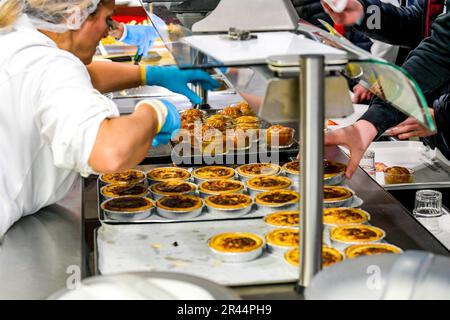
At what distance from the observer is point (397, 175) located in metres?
3.37

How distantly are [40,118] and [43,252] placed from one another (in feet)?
1.31

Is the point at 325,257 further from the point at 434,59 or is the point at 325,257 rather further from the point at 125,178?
the point at 434,59

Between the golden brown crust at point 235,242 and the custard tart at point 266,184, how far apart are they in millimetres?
468

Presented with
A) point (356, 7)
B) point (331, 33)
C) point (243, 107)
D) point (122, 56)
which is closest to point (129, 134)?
point (331, 33)

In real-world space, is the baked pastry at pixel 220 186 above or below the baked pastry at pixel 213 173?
above

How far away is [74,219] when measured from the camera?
2350 mm

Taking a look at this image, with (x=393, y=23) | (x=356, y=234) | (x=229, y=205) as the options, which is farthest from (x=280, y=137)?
(x=393, y=23)

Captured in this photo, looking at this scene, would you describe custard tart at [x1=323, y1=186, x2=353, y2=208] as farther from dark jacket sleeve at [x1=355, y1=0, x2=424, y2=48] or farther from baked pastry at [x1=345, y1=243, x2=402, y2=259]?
dark jacket sleeve at [x1=355, y1=0, x2=424, y2=48]

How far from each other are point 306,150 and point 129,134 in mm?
586

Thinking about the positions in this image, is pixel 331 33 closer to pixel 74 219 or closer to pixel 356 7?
pixel 74 219

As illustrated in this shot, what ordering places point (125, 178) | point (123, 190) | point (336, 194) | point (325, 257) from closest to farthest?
point (325, 257)
point (336, 194)
point (123, 190)
point (125, 178)

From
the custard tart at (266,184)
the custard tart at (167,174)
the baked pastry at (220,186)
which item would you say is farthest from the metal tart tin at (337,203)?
the custard tart at (167,174)

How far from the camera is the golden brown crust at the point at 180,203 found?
234 cm

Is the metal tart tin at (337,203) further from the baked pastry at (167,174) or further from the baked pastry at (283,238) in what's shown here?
the baked pastry at (167,174)
